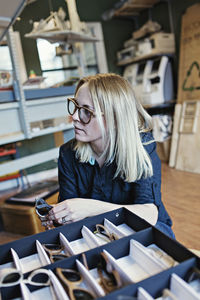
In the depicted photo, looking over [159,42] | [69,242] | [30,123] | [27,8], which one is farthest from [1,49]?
[159,42]

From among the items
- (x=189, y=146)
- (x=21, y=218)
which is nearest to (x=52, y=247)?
(x=21, y=218)

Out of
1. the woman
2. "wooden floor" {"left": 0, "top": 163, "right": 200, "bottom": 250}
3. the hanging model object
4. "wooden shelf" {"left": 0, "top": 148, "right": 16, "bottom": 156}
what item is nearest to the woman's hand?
the woman

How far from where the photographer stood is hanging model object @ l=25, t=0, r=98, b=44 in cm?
311

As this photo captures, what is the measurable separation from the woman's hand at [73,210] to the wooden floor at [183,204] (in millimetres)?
1359

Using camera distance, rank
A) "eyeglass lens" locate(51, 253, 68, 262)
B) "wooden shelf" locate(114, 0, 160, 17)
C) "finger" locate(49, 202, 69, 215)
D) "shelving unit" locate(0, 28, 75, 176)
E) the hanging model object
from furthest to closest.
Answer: "wooden shelf" locate(114, 0, 160, 17), the hanging model object, "shelving unit" locate(0, 28, 75, 176), "finger" locate(49, 202, 69, 215), "eyeglass lens" locate(51, 253, 68, 262)

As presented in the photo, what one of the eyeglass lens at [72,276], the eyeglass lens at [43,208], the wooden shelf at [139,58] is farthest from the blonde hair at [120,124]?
the wooden shelf at [139,58]

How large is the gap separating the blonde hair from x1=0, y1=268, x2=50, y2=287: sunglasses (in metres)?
0.59

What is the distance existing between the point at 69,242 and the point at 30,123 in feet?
6.58

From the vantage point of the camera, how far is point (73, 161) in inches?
51.9

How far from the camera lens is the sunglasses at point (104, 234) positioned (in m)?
0.77

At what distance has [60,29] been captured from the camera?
10.3 feet

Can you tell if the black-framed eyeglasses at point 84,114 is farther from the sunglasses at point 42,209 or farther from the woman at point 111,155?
the sunglasses at point 42,209

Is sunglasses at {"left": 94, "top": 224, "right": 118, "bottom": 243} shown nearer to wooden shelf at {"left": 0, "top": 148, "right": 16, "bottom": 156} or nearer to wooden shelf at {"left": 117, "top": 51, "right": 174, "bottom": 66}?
wooden shelf at {"left": 0, "top": 148, "right": 16, "bottom": 156}

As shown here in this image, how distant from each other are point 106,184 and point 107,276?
0.61 meters
